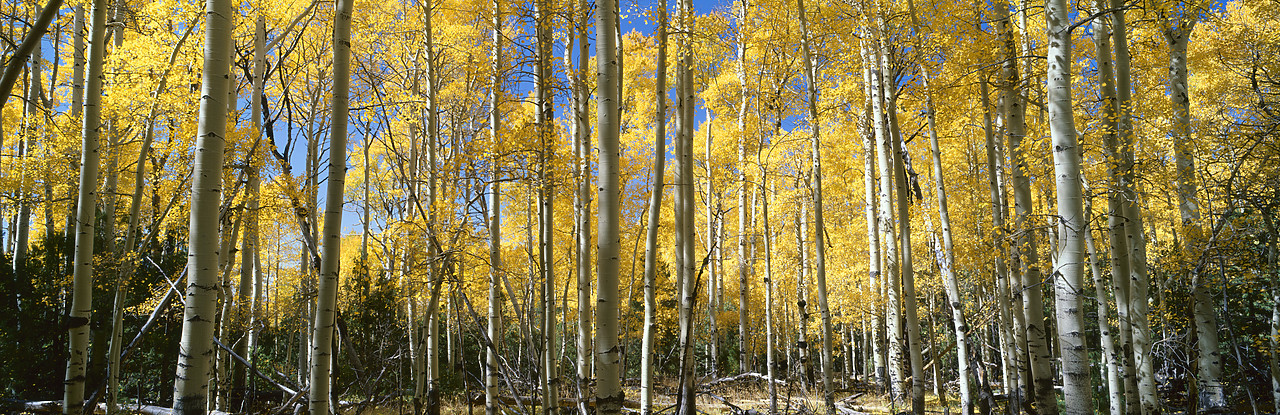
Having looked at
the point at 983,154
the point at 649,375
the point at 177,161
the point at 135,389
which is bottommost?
the point at 135,389

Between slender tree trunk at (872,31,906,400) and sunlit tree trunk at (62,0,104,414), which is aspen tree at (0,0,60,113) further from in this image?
slender tree trunk at (872,31,906,400)

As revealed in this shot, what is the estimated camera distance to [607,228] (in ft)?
11.4

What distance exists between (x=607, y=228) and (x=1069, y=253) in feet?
11.0

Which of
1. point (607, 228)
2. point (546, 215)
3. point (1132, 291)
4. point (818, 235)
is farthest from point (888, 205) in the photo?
point (607, 228)

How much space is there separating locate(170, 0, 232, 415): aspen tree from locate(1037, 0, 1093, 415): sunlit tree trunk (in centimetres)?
536

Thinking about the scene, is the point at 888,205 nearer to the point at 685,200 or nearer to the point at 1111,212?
the point at 1111,212

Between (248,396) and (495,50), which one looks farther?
(248,396)

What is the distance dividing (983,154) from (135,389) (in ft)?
55.0

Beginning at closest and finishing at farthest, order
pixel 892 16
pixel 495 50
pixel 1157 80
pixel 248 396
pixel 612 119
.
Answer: pixel 612 119 → pixel 892 16 → pixel 495 50 → pixel 248 396 → pixel 1157 80

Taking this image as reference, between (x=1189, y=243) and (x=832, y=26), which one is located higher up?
(x=832, y=26)

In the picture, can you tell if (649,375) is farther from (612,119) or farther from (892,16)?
(892,16)

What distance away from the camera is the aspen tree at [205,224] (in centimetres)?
310

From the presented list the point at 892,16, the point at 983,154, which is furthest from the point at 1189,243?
the point at 983,154

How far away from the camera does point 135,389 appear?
10484 millimetres
